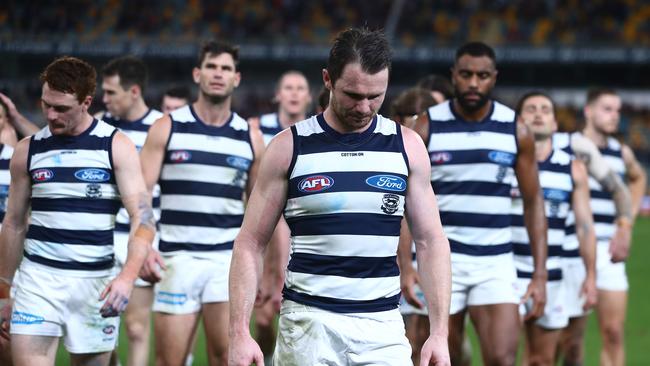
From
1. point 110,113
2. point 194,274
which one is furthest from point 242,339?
point 110,113

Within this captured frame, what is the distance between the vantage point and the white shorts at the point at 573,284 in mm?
9008

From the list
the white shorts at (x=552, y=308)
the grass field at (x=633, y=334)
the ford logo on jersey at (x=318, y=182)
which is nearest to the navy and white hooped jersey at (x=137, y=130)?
the grass field at (x=633, y=334)

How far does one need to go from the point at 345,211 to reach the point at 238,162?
9.40 ft

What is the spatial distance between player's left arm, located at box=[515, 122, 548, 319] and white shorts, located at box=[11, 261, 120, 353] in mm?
2718

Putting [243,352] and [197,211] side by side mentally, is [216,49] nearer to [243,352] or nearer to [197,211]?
[197,211]

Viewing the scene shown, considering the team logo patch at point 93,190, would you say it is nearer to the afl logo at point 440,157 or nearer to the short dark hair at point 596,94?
the afl logo at point 440,157

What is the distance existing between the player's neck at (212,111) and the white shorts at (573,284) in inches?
125

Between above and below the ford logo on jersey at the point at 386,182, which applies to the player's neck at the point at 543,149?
above

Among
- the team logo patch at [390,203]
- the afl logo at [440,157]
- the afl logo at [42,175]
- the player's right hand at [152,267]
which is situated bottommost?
the player's right hand at [152,267]

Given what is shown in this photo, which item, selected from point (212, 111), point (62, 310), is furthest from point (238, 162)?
point (62, 310)

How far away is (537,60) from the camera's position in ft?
119

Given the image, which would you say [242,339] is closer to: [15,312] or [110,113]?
[15,312]

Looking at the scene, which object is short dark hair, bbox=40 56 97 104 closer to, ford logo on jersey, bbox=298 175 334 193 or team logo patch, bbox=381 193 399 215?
→ ford logo on jersey, bbox=298 175 334 193

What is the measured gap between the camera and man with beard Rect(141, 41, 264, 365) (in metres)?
7.32
